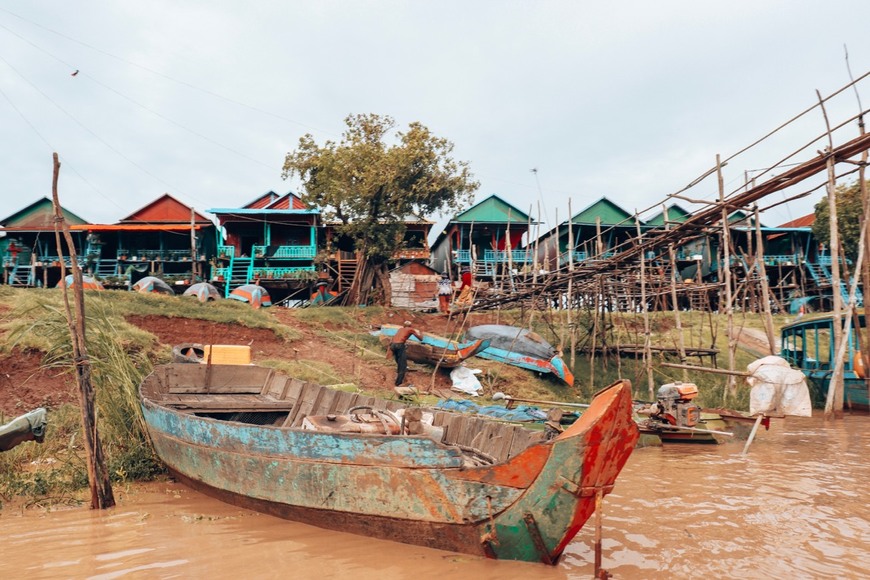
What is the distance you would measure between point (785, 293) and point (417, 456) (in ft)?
107

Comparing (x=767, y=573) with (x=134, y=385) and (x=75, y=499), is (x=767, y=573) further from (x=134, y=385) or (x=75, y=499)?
(x=134, y=385)

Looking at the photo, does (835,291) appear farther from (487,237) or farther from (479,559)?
(487,237)

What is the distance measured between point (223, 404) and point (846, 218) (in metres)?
24.9

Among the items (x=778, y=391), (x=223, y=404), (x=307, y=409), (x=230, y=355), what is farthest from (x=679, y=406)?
(x=230, y=355)

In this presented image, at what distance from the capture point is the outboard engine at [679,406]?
30.4ft

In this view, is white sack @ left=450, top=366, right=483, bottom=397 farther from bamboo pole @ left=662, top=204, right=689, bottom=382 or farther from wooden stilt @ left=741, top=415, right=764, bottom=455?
wooden stilt @ left=741, top=415, right=764, bottom=455

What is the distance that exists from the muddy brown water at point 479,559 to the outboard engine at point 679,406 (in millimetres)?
1962

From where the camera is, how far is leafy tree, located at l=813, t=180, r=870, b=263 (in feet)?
75.6

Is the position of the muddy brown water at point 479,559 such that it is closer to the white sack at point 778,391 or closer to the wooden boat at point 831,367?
the white sack at point 778,391

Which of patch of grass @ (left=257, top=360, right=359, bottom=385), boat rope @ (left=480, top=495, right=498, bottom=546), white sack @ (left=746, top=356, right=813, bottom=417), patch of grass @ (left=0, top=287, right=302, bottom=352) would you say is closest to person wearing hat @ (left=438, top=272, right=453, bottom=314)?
patch of grass @ (left=0, top=287, right=302, bottom=352)

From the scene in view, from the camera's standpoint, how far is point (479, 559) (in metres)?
4.48

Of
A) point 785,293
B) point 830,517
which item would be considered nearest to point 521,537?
point 830,517

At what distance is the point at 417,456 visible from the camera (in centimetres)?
458

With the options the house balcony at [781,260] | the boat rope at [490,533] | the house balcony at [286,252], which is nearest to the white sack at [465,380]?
the boat rope at [490,533]
